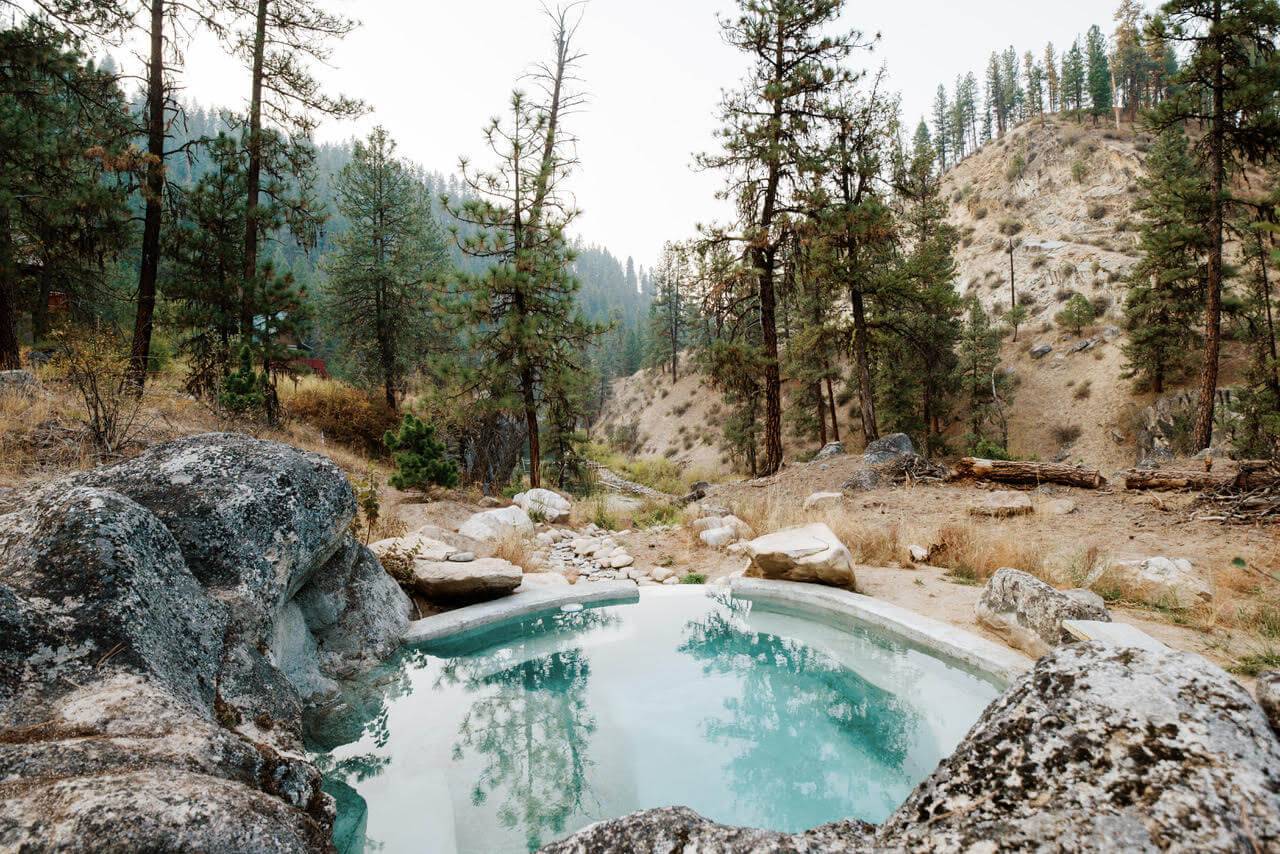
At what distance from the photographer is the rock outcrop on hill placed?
141 centimetres

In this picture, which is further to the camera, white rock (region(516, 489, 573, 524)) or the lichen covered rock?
white rock (region(516, 489, 573, 524))

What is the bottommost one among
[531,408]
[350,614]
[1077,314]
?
[350,614]

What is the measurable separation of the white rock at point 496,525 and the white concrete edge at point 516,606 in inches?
65.6

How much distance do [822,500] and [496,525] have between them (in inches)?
195

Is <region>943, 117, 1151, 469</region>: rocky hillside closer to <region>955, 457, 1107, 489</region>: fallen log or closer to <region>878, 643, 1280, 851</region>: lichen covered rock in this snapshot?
<region>955, 457, 1107, 489</region>: fallen log

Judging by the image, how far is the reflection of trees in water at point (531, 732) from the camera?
2.95m

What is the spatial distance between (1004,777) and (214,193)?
52.6 ft

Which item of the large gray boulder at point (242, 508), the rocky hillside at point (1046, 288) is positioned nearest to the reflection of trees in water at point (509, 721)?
the large gray boulder at point (242, 508)

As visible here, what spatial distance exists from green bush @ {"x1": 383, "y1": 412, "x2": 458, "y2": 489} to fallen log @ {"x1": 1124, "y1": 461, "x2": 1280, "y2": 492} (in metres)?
10.7

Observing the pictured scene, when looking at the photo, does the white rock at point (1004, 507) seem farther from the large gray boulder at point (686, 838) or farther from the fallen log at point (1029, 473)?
the large gray boulder at point (686, 838)

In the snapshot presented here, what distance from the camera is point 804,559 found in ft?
18.7

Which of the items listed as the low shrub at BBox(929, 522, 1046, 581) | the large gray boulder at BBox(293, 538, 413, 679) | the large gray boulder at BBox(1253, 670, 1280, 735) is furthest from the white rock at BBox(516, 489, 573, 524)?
the large gray boulder at BBox(1253, 670, 1280, 735)

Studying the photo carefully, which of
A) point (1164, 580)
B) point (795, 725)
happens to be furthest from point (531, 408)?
point (1164, 580)

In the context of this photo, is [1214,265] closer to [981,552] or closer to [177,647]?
[981,552]
